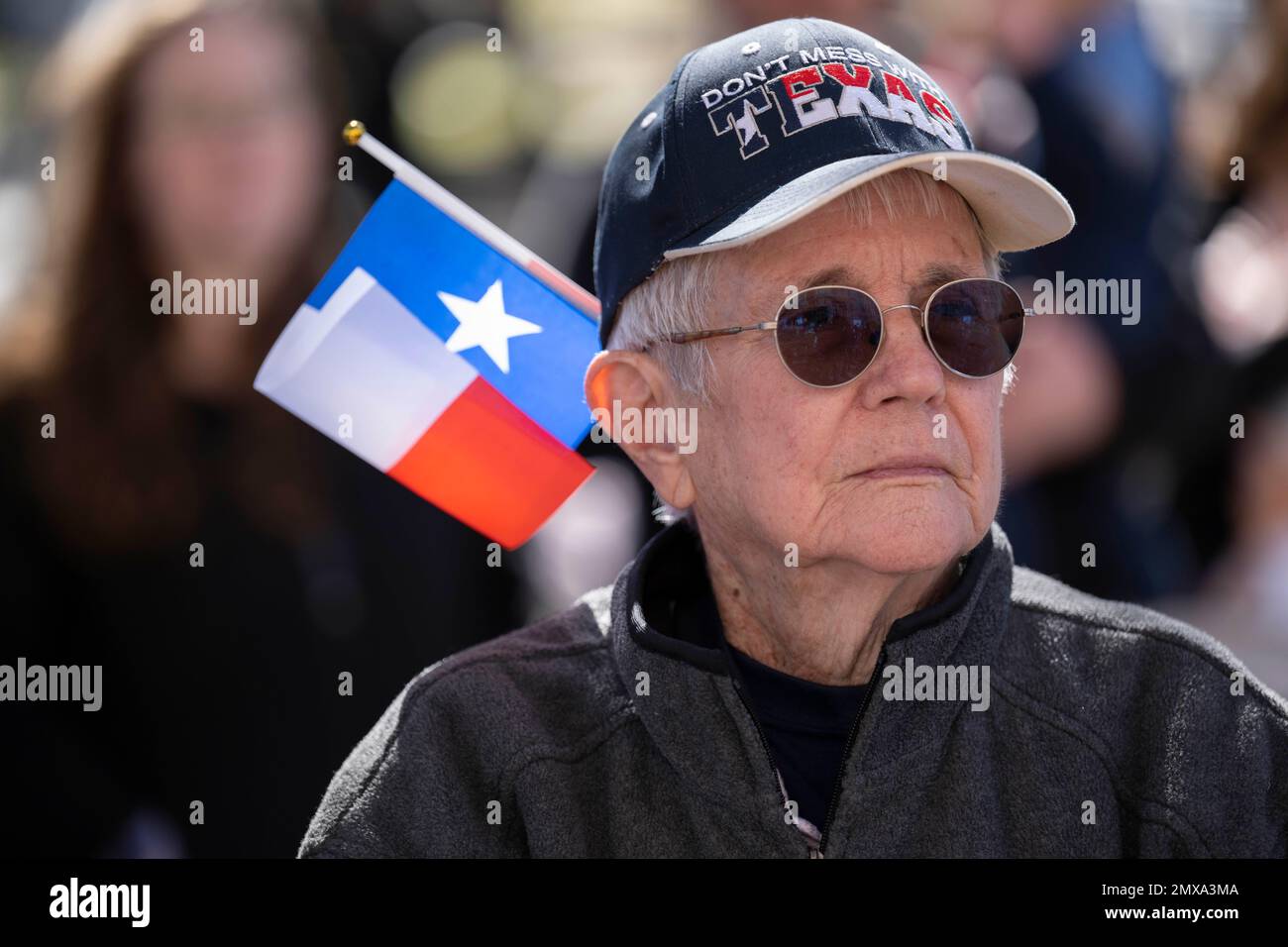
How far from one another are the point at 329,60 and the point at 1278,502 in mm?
2809

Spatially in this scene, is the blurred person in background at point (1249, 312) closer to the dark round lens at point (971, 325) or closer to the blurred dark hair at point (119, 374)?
the dark round lens at point (971, 325)

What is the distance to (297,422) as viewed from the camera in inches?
155

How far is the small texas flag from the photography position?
2.85 m

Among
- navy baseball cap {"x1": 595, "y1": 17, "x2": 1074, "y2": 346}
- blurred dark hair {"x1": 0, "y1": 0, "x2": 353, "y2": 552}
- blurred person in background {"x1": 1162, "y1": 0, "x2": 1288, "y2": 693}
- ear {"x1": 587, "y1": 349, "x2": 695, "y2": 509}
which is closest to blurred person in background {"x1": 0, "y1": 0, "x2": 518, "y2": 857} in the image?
blurred dark hair {"x1": 0, "y1": 0, "x2": 353, "y2": 552}

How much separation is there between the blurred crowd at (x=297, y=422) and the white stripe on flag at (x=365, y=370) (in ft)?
3.04

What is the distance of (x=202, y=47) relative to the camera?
151 inches

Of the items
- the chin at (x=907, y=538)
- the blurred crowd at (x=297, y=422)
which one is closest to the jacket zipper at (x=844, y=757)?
the chin at (x=907, y=538)

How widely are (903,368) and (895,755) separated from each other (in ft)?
1.91

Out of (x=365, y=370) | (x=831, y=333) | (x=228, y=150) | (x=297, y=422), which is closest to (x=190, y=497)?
(x=297, y=422)

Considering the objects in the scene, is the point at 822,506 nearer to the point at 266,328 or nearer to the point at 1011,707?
the point at 1011,707

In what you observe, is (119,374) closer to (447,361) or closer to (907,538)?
(447,361)

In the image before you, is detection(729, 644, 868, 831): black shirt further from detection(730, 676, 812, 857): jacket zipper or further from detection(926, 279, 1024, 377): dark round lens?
detection(926, 279, 1024, 377): dark round lens

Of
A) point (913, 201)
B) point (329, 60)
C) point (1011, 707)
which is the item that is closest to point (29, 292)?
point (329, 60)

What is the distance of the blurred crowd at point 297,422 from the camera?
3766 millimetres
